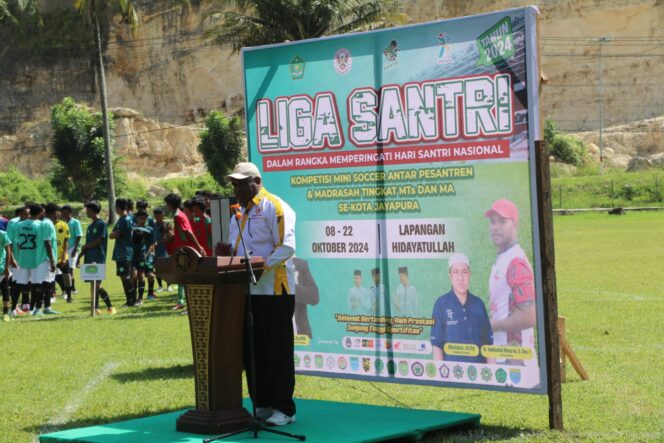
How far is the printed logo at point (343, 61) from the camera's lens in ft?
30.3

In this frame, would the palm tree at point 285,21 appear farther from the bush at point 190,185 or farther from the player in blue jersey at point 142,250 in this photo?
the bush at point 190,185

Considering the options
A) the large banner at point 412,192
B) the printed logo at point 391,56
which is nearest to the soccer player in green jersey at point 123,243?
the large banner at point 412,192

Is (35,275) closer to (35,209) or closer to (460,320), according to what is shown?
(35,209)

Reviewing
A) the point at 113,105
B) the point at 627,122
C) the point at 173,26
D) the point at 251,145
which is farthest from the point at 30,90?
the point at 251,145

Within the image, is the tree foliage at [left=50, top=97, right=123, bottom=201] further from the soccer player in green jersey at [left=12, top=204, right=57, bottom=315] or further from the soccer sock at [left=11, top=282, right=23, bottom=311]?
the soccer player in green jersey at [left=12, top=204, right=57, bottom=315]

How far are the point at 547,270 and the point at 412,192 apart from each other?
1.32 metres

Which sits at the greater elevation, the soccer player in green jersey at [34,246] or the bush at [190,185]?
the bush at [190,185]

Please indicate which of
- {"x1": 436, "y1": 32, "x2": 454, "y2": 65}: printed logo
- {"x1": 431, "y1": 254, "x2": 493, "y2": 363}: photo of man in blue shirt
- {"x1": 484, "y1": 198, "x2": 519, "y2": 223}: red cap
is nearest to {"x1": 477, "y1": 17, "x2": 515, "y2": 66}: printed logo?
{"x1": 436, "y1": 32, "x2": 454, "y2": 65}: printed logo

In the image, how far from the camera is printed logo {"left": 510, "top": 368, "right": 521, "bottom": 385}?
834cm

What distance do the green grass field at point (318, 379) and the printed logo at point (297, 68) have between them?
288cm

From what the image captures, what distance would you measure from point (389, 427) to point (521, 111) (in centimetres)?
251

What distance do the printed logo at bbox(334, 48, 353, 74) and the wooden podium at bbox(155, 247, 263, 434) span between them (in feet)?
7.15

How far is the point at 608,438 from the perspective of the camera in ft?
25.7

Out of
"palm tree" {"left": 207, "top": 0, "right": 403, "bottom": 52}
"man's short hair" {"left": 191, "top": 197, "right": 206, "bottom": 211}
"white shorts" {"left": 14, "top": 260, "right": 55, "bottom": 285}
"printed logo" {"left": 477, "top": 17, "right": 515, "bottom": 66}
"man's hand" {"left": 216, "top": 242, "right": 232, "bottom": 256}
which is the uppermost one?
"palm tree" {"left": 207, "top": 0, "right": 403, "bottom": 52}
